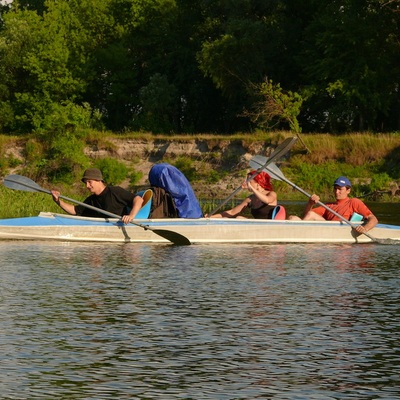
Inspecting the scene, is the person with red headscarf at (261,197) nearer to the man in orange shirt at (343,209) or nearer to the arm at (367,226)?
the man in orange shirt at (343,209)

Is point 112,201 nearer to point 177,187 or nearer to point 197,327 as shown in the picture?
point 177,187

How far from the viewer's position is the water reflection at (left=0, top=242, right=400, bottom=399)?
813cm

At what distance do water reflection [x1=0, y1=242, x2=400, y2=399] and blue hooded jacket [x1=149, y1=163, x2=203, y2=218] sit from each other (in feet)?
9.52

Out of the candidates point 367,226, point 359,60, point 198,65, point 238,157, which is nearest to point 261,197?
point 367,226

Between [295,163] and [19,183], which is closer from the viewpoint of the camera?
[19,183]

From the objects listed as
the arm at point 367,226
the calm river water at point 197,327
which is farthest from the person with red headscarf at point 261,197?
the calm river water at point 197,327

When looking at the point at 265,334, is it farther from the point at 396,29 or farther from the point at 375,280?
the point at 396,29

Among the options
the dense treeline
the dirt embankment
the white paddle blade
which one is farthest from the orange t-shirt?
the dense treeline

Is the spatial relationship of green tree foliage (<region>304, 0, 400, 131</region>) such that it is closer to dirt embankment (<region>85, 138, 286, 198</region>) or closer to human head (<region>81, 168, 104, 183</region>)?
dirt embankment (<region>85, 138, 286, 198</region>)

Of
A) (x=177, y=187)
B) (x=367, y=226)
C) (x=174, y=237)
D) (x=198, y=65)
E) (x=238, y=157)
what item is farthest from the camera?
(x=198, y=65)

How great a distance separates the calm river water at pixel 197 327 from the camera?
8.12 metres

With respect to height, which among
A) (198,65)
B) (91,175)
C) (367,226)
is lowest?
(367,226)

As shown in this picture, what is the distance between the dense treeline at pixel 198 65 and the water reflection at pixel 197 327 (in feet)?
114

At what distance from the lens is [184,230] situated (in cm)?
1911
